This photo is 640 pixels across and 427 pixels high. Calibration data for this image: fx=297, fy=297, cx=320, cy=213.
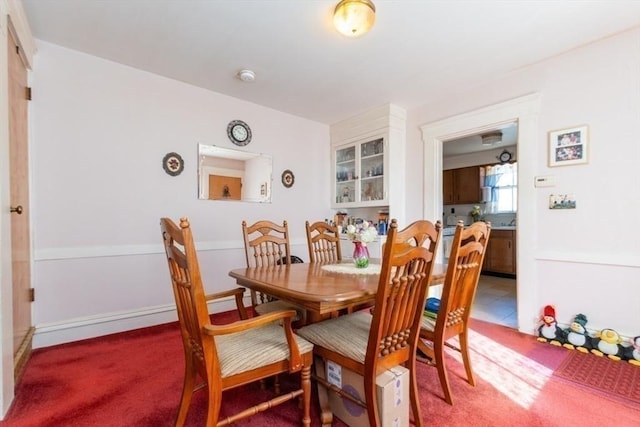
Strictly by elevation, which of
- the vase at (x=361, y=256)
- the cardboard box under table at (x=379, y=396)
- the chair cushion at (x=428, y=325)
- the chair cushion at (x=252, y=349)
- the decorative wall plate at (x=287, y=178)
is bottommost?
the cardboard box under table at (x=379, y=396)

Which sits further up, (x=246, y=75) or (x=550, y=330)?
(x=246, y=75)

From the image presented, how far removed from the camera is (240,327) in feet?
3.80

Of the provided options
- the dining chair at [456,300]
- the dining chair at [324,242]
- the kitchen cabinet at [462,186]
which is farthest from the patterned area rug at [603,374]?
the kitchen cabinet at [462,186]

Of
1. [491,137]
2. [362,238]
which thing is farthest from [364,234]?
[491,137]

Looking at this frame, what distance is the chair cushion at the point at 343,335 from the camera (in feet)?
4.49

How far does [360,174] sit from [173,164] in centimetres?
223

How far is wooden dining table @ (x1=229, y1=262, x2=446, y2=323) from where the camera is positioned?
133 cm

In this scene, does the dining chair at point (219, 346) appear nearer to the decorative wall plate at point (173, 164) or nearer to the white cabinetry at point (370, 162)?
the decorative wall plate at point (173, 164)

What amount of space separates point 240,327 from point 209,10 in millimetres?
2023

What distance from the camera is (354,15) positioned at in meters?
1.76

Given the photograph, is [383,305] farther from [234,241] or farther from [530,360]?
[234,241]

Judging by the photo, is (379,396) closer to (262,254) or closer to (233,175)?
(262,254)

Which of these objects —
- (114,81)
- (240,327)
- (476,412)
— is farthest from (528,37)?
(114,81)

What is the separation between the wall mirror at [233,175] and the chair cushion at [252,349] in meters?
2.09
